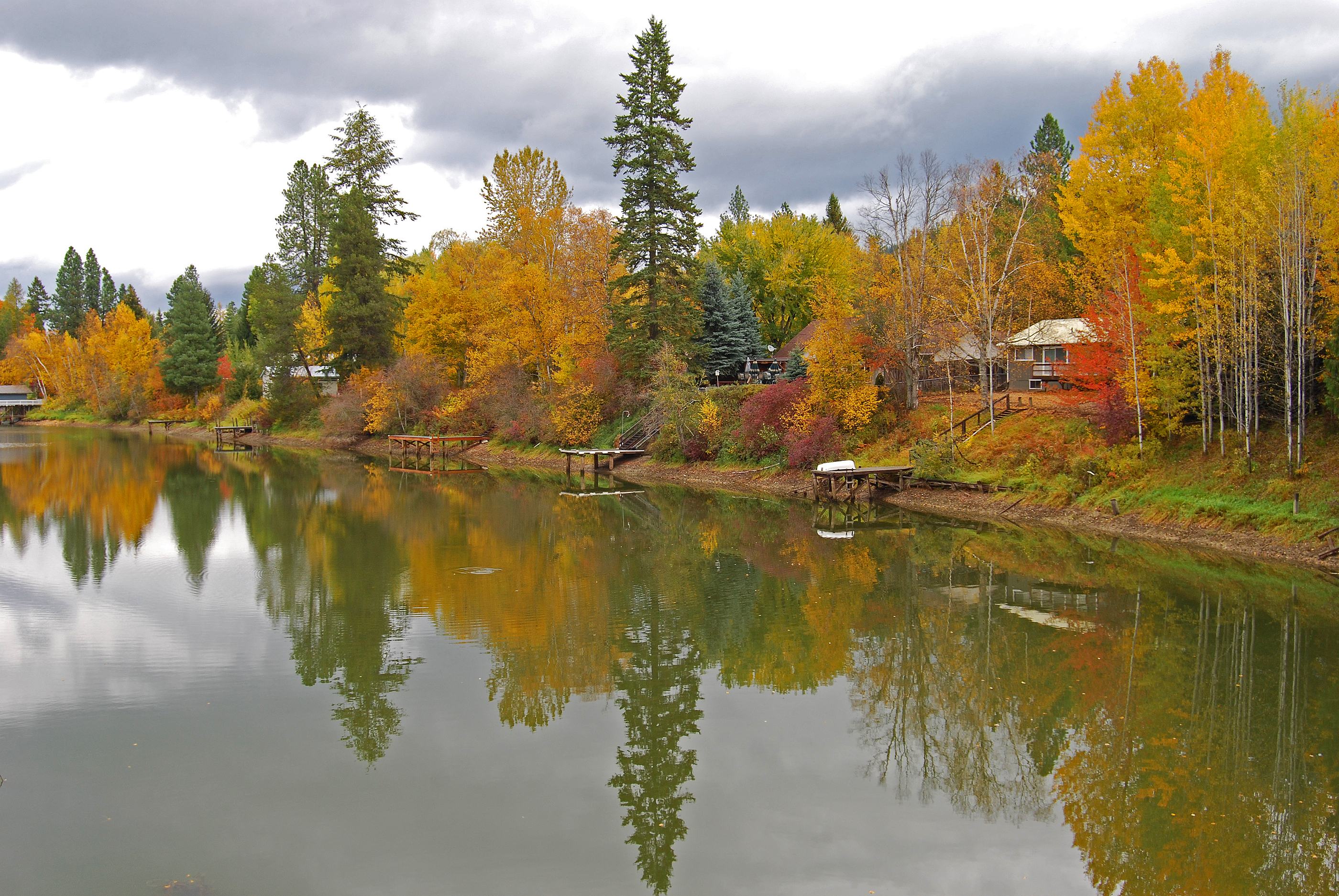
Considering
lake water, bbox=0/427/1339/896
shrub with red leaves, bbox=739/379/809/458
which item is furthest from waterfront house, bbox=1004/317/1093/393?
lake water, bbox=0/427/1339/896

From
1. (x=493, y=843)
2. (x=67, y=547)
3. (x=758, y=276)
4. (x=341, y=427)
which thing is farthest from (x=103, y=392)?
(x=493, y=843)

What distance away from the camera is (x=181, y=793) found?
841 cm

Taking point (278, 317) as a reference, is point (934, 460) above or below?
below

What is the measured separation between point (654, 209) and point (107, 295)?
9351 centimetres

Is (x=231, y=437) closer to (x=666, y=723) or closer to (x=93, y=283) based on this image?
(x=93, y=283)

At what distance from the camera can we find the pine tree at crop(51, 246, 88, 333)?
99000mm

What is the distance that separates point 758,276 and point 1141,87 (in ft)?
93.3

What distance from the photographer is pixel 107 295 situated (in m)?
104

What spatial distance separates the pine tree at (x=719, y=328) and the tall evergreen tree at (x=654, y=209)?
13.1 ft

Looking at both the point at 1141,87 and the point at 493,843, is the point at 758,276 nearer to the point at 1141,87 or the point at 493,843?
the point at 1141,87

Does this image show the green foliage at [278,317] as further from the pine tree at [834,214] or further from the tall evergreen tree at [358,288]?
the pine tree at [834,214]

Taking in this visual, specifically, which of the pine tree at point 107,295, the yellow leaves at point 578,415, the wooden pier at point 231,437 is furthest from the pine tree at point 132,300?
the yellow leaves at point 578,415

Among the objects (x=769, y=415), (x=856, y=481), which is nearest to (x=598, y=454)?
(x=769, y=415)

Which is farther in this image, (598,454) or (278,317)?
(278,317)
